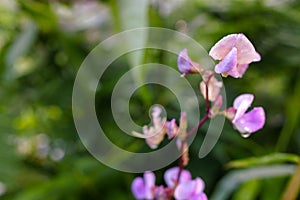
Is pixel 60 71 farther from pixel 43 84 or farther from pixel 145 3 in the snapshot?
pixel 145 3

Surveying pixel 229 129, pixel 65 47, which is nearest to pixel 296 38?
pixel 229 129

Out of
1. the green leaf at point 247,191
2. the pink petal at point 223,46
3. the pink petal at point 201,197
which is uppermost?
the green leaf at point 247,191

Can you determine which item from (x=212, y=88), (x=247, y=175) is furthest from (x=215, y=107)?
(x=247, y=175)

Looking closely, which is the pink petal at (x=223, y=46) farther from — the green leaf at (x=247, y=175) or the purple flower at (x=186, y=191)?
the green leaf at (x=247, y=175)

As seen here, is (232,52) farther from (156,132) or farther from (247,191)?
(247,191)

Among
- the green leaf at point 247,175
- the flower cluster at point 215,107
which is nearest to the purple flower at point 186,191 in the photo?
the flower cluster at point 215,107

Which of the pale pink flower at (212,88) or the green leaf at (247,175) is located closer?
the pale pink flower at (212,88)

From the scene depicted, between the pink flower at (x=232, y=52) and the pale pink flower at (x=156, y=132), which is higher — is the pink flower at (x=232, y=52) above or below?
below
